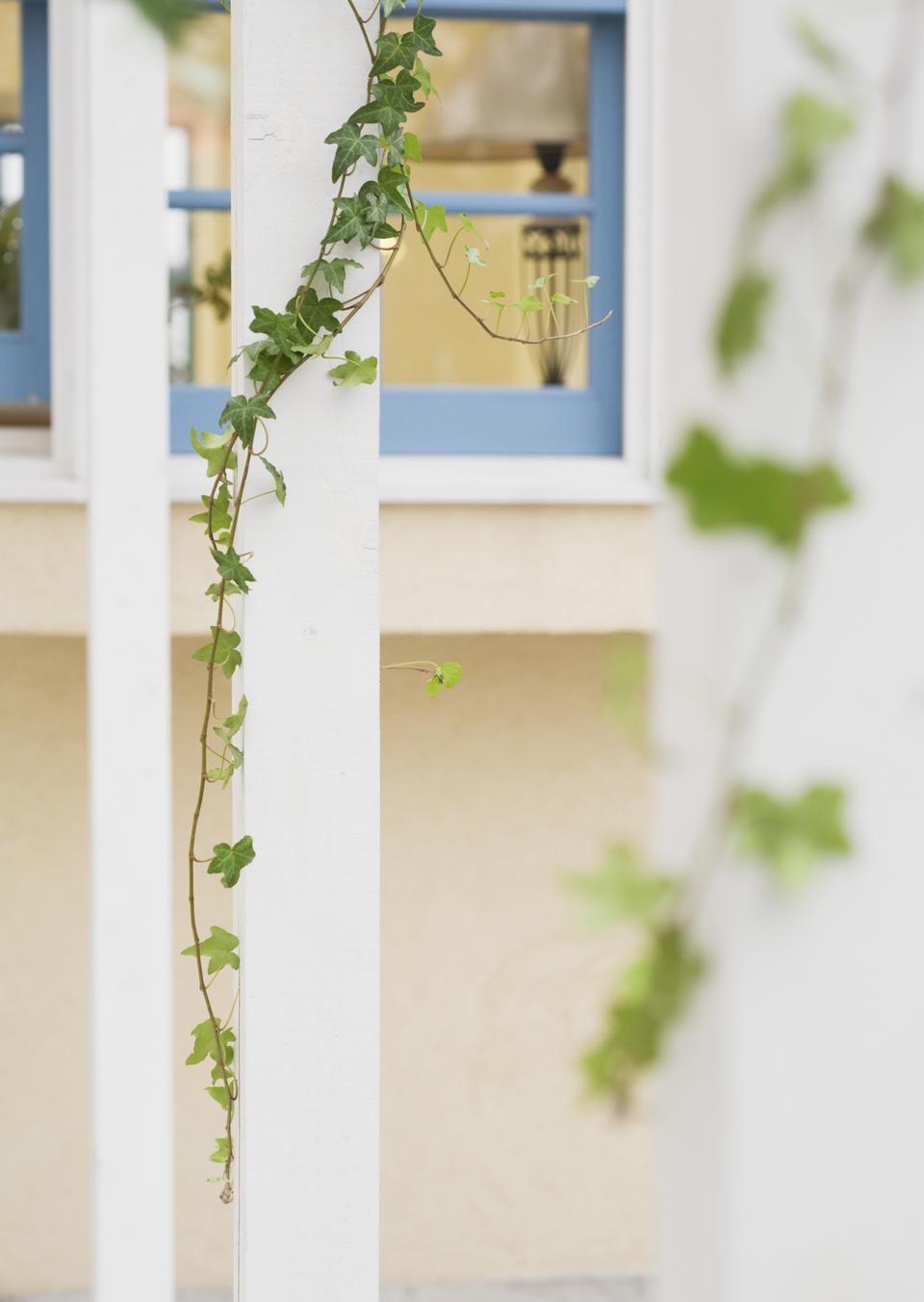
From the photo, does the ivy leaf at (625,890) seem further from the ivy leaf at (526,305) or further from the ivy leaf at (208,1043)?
the ivy leaf at (526,305)

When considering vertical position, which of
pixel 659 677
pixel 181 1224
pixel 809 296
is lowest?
pixel 181 1224

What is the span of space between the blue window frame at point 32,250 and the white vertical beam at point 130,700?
142cm

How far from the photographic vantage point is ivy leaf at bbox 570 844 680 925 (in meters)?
0.42

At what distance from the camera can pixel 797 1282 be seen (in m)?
0.46

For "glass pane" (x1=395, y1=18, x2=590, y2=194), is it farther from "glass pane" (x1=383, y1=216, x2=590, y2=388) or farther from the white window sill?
the white window sill

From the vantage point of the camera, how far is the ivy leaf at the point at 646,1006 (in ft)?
1.43

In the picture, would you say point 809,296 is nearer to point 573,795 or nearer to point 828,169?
point 828,169

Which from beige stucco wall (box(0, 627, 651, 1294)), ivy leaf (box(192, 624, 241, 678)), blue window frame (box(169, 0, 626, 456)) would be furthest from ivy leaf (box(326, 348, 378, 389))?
beige stucco wall (box(0, 627, 651, 1294))

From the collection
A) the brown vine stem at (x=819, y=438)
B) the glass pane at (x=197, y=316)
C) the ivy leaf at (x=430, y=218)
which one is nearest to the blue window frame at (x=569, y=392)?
the ivy leaf at (x=430, y=218)

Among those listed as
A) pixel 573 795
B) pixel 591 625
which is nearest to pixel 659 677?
pixel 591 625

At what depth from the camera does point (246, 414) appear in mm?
1220

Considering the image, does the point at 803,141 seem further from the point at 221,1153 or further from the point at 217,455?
the point at 221,1153

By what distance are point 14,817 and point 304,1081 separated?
70.9 inches

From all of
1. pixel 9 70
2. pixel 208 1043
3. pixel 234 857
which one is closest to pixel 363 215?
pixel 234 857
